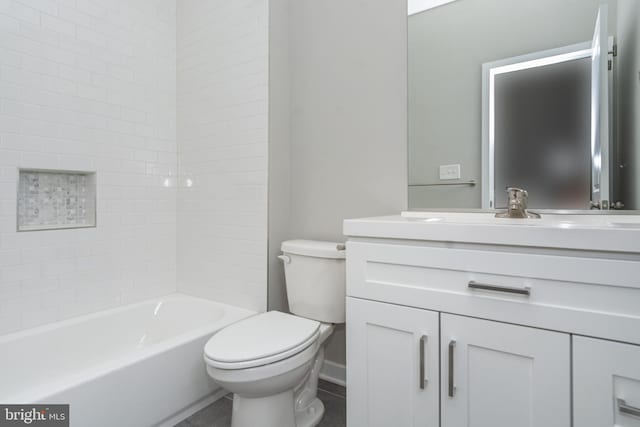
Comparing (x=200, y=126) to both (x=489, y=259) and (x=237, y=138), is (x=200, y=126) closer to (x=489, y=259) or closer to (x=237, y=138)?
(x=237, y=138)

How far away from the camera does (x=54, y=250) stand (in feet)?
5.85

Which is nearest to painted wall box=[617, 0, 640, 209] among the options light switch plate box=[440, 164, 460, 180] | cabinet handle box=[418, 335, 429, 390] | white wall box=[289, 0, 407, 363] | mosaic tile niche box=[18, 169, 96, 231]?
light switch plate box=[440, 164, 460, 180]

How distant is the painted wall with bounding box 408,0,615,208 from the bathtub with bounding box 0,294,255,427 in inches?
49.8

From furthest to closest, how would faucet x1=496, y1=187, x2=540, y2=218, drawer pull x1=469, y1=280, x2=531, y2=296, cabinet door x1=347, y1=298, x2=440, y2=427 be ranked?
faucet x1=496, y1=187, x2=540, y2=218 < cabinet door x1=347, y1=298, x2=440, y2=427 < drawer pull x1=469, y1=280, x2=531, y2=296

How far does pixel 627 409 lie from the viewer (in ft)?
2.78

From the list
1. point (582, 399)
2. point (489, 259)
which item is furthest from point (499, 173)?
point (582, 399)

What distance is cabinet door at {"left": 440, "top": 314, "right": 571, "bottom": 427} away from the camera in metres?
0.92

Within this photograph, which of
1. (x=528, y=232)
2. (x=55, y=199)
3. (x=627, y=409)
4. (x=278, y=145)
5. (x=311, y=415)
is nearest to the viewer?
(x=627, y=409)

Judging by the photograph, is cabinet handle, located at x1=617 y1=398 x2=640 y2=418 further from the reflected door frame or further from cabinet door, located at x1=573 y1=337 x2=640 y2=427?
the reflected door frame

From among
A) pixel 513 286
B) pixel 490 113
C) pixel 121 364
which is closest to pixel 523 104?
pixel 490 113

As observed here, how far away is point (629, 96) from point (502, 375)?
113 cm

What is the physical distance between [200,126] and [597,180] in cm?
209

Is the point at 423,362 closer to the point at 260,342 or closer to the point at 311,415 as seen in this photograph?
the point at 260,342

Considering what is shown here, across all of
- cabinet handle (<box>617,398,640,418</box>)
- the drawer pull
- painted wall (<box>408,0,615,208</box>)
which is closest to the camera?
cabinet handle (<box>617,398,640,418</box>)
